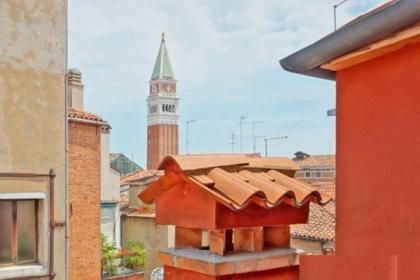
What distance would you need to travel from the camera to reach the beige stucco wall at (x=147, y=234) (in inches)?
837

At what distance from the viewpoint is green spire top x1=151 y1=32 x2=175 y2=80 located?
3494 inches

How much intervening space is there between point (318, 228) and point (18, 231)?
30.1ft

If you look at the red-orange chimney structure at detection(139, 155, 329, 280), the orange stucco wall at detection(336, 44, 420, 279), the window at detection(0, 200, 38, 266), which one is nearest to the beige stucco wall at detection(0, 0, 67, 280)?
the window at detection(0, 200, 38, 266)

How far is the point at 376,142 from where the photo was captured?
73.4 inches

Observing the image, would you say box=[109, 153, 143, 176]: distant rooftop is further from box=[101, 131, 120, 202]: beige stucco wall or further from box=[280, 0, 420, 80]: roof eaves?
box=[280, 0, 420, 80]: roof eaves

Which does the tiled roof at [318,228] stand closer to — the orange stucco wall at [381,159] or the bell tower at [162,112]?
the orange stucco wall at [381,159]

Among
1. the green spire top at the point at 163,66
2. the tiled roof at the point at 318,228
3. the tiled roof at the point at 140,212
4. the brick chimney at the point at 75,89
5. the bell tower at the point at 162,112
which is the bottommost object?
the tiled roof at the point at 140,212

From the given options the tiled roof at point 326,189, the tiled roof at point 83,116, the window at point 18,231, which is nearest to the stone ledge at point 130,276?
the tiled roof at point 83,116

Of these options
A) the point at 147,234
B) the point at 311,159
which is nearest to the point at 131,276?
the point at 147,234

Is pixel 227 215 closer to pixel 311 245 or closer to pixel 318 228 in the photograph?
pixel 311 245

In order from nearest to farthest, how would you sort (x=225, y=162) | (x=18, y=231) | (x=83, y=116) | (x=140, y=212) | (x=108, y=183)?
1. (x=225, y=162)
2. (x=18, y=231)
3. (x=83, y=116)
4. (x=108, y=183)
5. (x=140, y=212)

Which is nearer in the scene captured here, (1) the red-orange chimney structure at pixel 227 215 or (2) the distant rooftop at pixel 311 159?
(1) the red-orange chimney structure at pixel 227 215

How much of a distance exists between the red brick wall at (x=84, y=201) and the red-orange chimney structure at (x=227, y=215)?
39.0ft

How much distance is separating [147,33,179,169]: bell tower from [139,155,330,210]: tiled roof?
3390 inches
